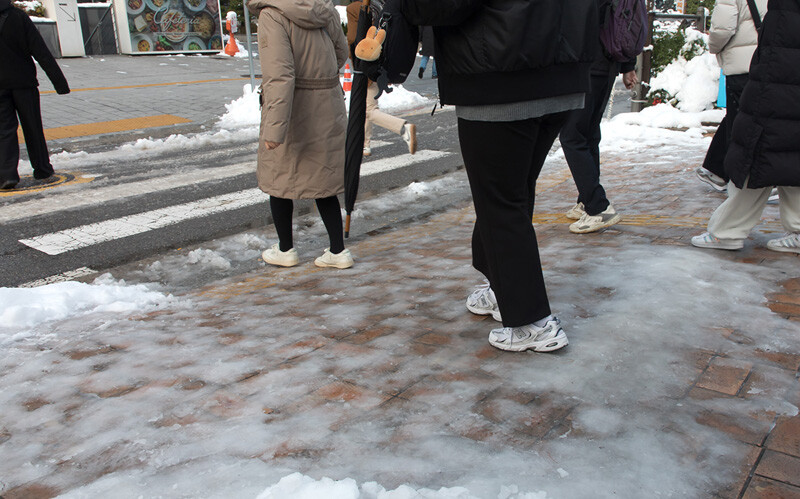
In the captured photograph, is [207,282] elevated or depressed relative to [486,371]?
depressed

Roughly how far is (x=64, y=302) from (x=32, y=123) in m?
4.65

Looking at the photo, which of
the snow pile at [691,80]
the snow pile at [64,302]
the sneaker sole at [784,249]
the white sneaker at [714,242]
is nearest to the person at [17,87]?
the snow pile at [64,302]

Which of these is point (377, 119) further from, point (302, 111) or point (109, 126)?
point (109, 126)

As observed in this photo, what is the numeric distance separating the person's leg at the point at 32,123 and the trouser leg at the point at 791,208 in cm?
723

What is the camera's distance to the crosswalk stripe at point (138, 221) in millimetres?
5594

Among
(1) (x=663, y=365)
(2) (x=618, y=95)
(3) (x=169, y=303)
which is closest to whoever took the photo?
(1) (x=663, y=365)

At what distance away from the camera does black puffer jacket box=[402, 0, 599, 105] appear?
240 cm

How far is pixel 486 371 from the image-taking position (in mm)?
2684

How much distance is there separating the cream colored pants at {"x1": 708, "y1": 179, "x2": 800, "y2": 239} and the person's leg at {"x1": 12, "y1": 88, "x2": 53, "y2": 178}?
693cm

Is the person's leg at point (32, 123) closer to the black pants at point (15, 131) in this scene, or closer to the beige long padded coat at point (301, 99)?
the black pants at point (15, 131)

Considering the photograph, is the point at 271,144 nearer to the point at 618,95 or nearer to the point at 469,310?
the point at 469,310

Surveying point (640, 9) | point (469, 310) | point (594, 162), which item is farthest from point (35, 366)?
point (640, 9)

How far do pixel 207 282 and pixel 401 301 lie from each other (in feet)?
5.90

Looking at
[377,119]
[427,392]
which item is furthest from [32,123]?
[427,392]
